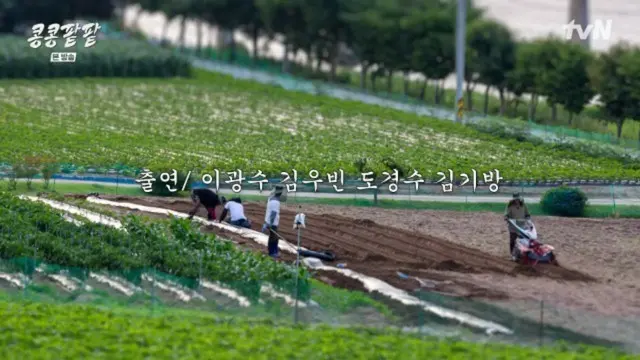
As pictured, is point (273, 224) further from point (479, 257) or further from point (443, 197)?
point (443, 197)

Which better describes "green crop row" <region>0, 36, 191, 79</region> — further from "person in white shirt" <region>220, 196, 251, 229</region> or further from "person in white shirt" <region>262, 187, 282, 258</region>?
"person in white shirt" <region>262, 187, 282, 258</region>

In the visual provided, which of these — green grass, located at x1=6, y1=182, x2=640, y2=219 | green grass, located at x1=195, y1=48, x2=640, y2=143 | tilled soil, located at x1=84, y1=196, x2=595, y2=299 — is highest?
green grass, located at x1=195, y1=48, x2=640, y2=143

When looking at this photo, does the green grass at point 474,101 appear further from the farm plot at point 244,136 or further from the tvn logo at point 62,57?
the tvn logo at point 62,57

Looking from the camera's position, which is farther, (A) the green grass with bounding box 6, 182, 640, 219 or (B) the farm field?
(A) the green grass with bounding box 6, 182, 640, 219

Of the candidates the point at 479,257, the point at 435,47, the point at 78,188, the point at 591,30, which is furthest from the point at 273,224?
the point at 591,30

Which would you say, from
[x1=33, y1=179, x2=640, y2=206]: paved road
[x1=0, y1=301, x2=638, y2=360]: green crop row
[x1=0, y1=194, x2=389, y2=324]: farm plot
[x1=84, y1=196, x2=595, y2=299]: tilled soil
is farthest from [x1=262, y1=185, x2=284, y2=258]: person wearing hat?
[x1=33, y1=179, x2=640, y2=206]: paved road

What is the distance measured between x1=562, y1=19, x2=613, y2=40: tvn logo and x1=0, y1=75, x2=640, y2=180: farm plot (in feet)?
34.7

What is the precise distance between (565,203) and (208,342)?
19763 mm

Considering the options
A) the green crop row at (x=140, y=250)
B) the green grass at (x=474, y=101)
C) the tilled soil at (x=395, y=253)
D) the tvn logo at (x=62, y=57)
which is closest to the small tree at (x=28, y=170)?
the tilled soil at (x=395, y=253)

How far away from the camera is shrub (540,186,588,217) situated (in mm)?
44719

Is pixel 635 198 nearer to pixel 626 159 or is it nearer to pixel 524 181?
pixel 524 181

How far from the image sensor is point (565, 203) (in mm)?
44750

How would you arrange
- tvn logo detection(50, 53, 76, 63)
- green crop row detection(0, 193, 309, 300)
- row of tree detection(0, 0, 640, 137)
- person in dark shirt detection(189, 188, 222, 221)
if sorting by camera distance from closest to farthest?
green crop row detection(0, 193, 309, 300) → person in dark shirt detection(189, 188, 222, 221) → row of tree detection(0, 0, 640, 137) → tvn logo detection(50, 53, 76, 63)

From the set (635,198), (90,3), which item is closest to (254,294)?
(635,198)
